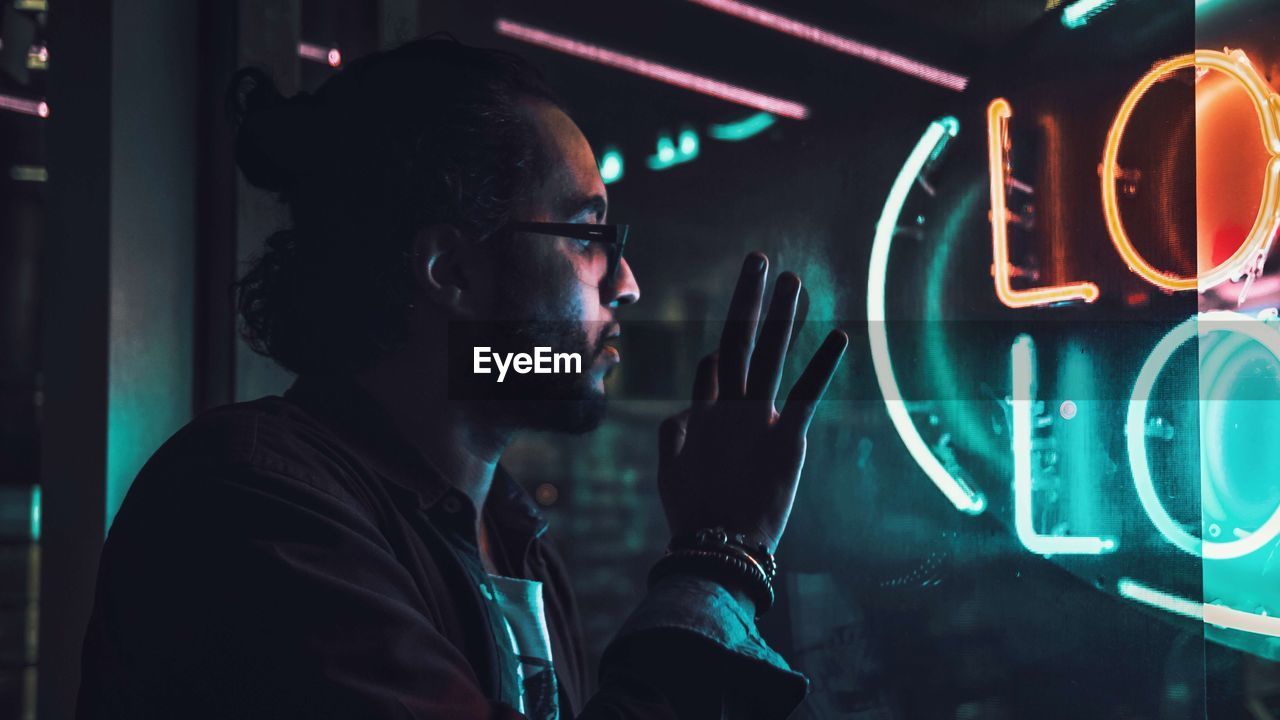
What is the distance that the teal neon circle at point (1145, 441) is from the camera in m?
1.14

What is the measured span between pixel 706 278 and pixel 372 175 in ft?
2.32

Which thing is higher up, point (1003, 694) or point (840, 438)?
point (840, 438)

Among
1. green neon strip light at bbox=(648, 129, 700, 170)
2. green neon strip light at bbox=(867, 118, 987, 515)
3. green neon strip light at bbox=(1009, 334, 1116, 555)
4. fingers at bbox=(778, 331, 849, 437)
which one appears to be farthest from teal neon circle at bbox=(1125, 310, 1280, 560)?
green neon strip light at bbox=(648, 129, 700, 170)

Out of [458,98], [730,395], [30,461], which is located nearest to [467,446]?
[730,395]

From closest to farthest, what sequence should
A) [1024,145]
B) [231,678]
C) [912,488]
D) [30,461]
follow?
1. [231,678]
2. [1024,145]
3. [912,488]
4. [30,461]

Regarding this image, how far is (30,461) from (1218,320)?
3.11 meters

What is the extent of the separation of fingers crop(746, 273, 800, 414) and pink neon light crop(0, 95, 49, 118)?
7.99ft

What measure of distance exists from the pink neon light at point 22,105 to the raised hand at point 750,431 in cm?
239

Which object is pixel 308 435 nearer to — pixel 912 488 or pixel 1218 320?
pixel 912 488

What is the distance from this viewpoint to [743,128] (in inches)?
68.4

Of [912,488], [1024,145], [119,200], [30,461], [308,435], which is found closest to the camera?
[308,435]

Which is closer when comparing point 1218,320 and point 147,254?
point 1218,320

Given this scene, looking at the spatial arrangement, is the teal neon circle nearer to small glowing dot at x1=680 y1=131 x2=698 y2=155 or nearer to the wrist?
the wrist

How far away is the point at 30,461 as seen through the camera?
8.27 ft
